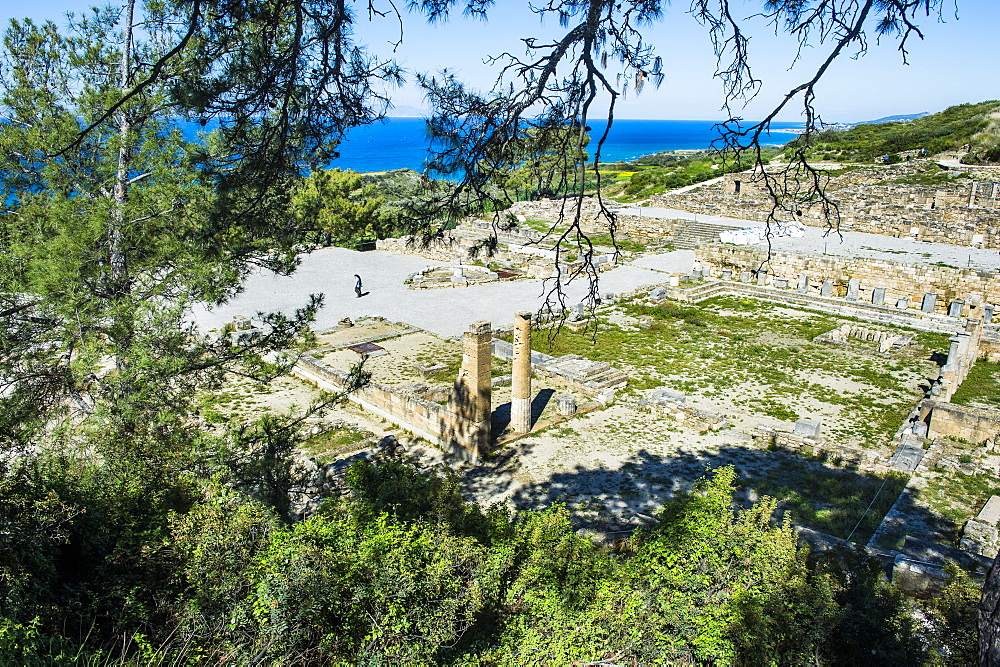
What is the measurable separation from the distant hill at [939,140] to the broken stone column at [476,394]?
115 feet

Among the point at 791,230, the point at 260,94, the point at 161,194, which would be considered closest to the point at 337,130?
the point at 260,94

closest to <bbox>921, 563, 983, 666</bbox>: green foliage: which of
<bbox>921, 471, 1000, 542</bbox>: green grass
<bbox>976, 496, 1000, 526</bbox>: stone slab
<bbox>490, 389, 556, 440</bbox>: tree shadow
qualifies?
<bbox>976, 496, 1000, 526</bbox>: stone slab

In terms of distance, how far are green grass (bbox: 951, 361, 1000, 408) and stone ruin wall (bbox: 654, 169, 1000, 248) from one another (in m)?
9.48

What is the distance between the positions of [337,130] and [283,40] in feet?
3.84

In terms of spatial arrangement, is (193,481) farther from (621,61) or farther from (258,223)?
(621,61)

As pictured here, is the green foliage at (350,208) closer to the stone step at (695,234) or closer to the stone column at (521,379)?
the stone step at (695,234)

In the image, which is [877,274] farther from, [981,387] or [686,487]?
[686,487]

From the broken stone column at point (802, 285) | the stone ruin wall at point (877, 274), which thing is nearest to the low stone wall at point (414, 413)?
the stone ruin wall at point (877, 274)

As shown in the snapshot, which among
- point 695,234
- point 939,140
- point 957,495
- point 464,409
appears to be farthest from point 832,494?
point 939,140

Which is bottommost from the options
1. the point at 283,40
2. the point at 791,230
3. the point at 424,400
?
the point at 424,400

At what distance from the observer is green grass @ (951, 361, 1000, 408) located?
1404cm

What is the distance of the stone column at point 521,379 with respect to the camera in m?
12.2

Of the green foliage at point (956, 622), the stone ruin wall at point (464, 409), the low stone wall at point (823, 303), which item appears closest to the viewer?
the green foliage at point (956, 622)

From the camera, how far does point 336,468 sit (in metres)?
10.5
